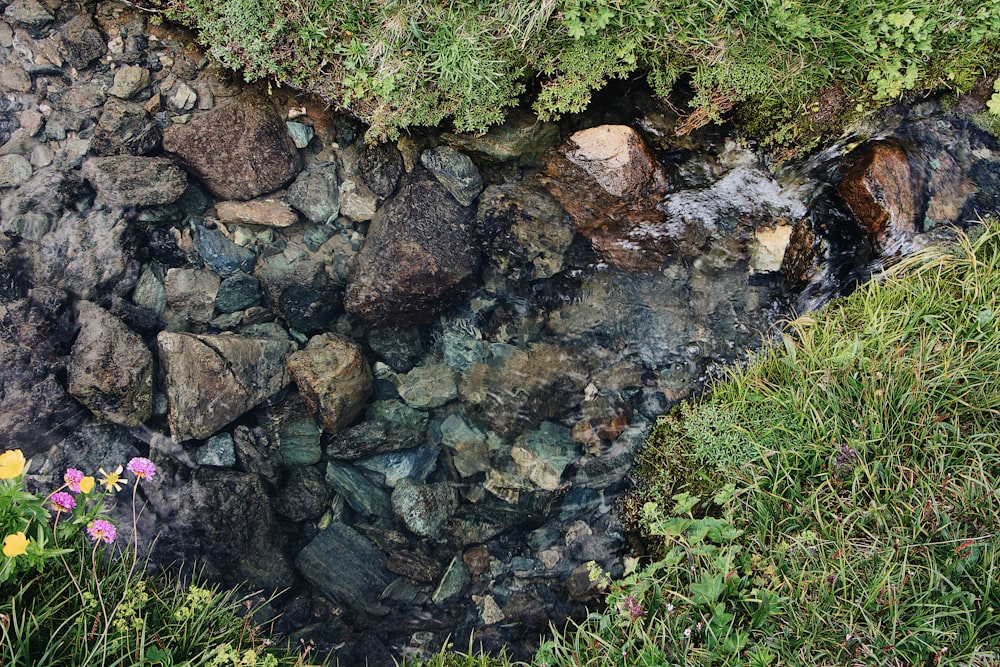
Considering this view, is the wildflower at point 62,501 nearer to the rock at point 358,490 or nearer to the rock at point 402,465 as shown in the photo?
the rock at point 358,490

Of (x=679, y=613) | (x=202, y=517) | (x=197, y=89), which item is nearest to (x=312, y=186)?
(x=197, y=89)

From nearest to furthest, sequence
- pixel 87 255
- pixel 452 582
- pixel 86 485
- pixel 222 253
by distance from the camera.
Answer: pixel 86 485 < pixel 452 582 < pixel 87 255 < pixel 222 253

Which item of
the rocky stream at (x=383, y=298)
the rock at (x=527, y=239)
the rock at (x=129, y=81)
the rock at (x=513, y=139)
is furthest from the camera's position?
the rock at (x=527, y=239)

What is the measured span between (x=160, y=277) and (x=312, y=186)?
138 cm

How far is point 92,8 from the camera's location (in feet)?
15.2

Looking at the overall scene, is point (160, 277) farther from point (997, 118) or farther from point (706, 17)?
point (997, 118)

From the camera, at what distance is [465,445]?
4.53 metres

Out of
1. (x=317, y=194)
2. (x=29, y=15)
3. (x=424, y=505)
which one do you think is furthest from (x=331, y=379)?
(x=29, y=15)

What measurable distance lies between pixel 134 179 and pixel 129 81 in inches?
33.3

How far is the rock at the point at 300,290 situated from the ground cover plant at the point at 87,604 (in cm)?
181

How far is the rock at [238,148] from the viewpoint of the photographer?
15.1ft

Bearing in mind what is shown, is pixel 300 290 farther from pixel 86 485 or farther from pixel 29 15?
pixel 29 15

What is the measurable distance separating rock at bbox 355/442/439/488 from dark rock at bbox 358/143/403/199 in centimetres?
218

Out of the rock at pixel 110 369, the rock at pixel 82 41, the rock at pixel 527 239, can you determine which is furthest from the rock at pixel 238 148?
the rock at pixel 527 239
